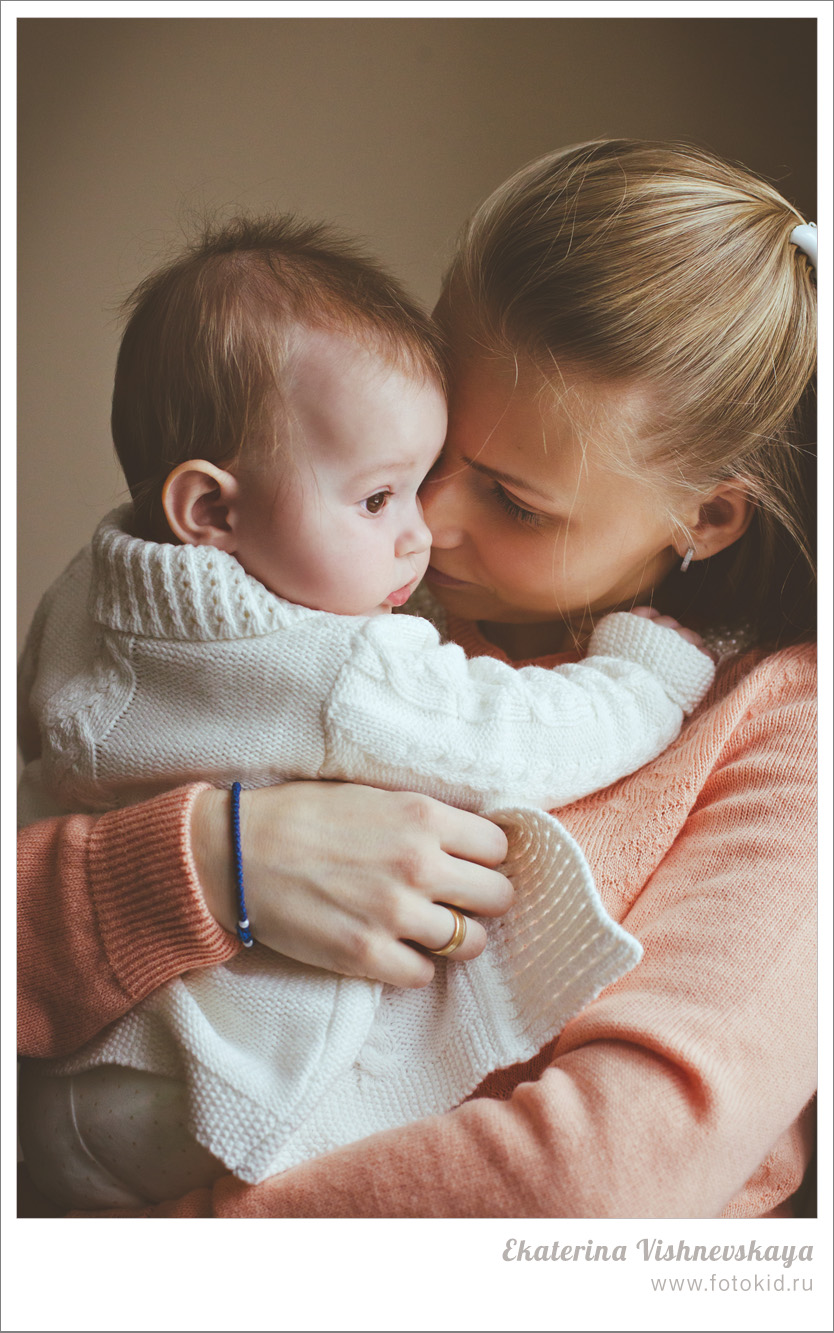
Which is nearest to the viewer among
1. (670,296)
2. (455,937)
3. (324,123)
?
(455,937)

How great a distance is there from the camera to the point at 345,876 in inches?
33.6

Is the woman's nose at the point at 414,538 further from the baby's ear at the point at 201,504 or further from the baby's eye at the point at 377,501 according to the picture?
the baby's ear at the point at 201,504

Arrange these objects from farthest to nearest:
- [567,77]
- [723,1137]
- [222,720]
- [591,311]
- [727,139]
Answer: [727,139]
[567,77]
[591,311]
[222,720]
[723,1137]

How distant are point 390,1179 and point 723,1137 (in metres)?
0.26

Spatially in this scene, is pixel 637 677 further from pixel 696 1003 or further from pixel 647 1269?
pixel 647 1269

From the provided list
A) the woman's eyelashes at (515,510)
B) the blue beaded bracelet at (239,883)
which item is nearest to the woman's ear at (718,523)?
the woman's eyelashes at (515,510)

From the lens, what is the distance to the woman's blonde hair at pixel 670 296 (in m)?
0.99

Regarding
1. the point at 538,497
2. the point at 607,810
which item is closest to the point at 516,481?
the point at 538,497

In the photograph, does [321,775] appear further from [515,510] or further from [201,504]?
[515,510]

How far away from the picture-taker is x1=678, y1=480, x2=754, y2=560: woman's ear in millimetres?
1115

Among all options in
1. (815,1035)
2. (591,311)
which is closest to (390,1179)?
(815,1035)

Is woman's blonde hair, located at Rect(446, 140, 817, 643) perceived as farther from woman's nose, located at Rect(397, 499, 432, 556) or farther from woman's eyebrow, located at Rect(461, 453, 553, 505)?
woman's nose, located at Rect(397, 499, 432, 556)

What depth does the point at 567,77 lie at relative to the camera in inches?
48.5

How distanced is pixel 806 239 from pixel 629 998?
2.54 ft
